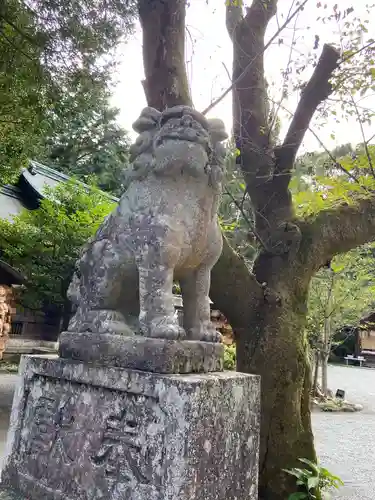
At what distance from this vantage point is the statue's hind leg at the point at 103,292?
7.23 ft

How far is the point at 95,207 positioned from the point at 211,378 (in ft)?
25.7

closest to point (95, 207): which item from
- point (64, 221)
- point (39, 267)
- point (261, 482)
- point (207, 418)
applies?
point (64, 221)

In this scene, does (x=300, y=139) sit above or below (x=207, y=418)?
above

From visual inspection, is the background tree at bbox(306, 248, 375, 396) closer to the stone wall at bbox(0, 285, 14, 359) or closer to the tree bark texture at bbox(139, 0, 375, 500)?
the stone wall at bbox(0, 285, 14, 359)

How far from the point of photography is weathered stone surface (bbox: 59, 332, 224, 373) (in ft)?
6.40

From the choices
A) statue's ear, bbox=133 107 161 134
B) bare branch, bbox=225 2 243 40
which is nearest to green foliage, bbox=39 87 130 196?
bare branch, bbox=225 2 243 40

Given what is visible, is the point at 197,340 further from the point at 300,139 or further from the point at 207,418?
the point at 300,139

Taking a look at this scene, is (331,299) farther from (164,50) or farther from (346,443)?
(164,50)

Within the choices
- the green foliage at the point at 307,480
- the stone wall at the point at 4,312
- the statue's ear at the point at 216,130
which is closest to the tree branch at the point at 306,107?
the statue's ear at the point at 216,130

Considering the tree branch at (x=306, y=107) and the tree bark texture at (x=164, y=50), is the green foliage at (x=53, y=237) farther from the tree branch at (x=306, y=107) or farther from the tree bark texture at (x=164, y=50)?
the tree branch at (x=306, y=107)

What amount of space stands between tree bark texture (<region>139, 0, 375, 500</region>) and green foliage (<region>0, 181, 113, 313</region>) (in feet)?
15.0

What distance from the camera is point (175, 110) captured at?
2283 millimetres

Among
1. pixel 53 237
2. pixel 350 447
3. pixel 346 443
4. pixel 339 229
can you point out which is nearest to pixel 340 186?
pixel 339 229

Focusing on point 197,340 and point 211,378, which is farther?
point 197,340
